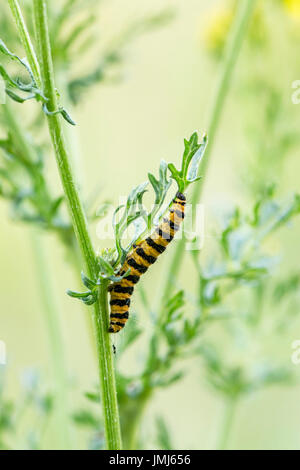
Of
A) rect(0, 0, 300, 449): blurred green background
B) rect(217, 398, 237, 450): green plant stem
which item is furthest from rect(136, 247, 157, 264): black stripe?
rect(217, 398, 237, 450): green plant stem

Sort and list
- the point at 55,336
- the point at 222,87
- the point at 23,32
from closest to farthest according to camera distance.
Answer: the point at 23,32
the point at 222,87
the point at 55,336

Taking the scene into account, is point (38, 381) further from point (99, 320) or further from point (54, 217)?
point (99, 320)

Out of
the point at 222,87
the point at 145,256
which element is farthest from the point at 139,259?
the point at 222,87

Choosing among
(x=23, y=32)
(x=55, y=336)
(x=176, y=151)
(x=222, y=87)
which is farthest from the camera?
(x=176, y=151)

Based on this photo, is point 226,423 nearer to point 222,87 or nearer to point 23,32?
point 222,87

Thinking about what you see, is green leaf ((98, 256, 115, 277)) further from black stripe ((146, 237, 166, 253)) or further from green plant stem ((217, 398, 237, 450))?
green plant stem ((217, 398, 237, 450))

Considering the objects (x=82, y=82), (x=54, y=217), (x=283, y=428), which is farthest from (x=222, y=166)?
(x=54, y=217)

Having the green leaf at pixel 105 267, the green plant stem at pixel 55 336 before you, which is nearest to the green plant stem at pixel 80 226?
the green leaf at pixel 105 267
